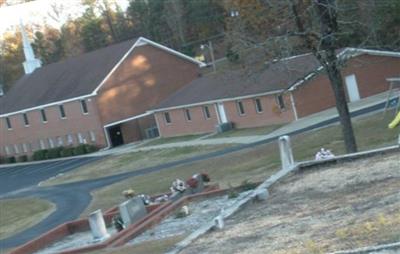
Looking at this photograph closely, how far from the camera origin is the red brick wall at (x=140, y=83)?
2628 inches

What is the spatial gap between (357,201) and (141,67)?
57402mm

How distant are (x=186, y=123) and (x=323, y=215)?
2039 inches

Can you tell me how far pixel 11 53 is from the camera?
106 metres

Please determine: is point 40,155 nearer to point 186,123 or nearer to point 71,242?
point 186,123

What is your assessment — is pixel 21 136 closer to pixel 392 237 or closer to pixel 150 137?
pixel 150 137

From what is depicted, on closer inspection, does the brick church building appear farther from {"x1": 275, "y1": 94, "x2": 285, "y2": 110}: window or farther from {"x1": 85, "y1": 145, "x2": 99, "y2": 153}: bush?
{"x1": 275, "y1": 94, "x2": 285, "y2": 110}: window

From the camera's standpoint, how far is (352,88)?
182 ft

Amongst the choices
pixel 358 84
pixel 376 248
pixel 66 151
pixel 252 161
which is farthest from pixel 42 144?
pixel 376 248

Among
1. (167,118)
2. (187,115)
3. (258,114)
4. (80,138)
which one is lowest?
(258,114)

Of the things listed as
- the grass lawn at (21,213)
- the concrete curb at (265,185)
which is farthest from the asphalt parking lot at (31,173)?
the concrete curb at (265,185)

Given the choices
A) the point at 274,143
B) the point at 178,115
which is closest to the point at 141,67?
the point at 178,115

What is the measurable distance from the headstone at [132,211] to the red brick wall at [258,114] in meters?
31.8

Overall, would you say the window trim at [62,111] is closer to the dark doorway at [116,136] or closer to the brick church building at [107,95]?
the brick church building at [107,95]

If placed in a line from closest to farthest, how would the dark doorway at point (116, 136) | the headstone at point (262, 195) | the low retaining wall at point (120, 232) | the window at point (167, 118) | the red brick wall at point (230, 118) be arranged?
the headstone at point (262, 195) → the low retaining wall at point (120, 232) → the red brick wall at point (230, 118) → the window at point (167, 118) → the dark doorway at point (116, 136)
